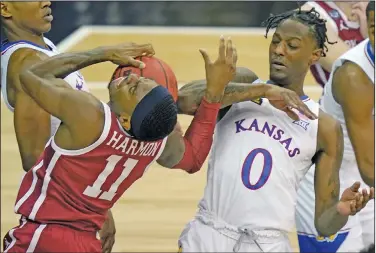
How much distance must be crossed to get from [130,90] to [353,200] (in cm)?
77

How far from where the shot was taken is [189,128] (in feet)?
10.2

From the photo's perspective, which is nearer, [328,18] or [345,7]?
[328,18]

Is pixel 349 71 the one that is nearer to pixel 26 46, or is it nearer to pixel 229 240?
pixel 229 240

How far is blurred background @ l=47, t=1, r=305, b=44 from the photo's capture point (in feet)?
27.0

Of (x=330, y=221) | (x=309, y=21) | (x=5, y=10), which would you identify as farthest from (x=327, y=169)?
(x=5, y=10)

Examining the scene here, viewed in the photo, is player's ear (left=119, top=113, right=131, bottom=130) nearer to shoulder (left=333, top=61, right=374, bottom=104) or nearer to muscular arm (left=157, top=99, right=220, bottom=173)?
muscular arm (left=157, top=99, right=220, bottom=173)

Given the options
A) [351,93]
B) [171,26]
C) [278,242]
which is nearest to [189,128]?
[278,242]

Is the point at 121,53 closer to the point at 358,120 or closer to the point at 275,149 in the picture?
the point at 275,149

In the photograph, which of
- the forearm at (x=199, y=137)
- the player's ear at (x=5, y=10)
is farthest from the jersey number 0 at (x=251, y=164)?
the player's ear at (x=5, y=10)

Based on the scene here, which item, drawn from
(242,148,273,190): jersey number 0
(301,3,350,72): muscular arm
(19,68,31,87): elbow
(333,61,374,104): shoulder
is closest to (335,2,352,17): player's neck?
(301,3,350,72): muscular arm

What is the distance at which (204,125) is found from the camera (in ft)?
9.92

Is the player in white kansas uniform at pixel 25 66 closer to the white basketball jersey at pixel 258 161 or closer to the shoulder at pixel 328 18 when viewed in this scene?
the white basketball jersey at pixel 258 161

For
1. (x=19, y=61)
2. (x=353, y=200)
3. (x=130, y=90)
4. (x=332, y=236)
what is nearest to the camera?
(x=130, y=90)

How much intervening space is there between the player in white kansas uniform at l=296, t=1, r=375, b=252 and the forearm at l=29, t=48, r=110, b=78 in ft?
3.69
